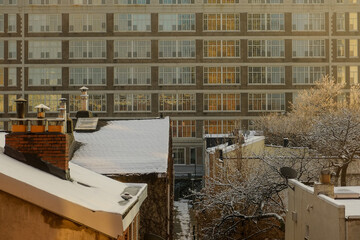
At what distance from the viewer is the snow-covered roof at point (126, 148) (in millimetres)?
17141

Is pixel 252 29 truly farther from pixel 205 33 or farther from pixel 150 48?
pixel 150 48

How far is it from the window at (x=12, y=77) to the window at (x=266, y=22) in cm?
3202

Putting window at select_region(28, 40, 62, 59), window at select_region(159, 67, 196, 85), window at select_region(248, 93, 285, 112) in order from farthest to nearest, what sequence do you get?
1. window at select_region(248, 93, 285, 112)
2. window at select_region(159, 67, 196, 85)
3. window at select_region(28, 40, 62, 59)

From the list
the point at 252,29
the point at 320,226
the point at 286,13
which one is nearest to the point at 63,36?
the point at 252,29

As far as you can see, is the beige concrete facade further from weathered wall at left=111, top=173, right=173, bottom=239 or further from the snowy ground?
the snowy ground

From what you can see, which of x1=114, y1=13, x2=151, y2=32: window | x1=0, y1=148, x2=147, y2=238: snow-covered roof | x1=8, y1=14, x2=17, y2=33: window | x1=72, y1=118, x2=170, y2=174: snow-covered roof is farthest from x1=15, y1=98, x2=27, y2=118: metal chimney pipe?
x1=8, y1=14, x2=17, y2=33: window

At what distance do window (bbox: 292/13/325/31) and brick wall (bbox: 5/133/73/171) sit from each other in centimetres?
5930

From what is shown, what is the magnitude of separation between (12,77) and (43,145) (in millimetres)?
58830

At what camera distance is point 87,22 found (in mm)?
63812

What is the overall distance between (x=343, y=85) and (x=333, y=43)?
727 cm

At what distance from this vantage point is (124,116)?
211 ft

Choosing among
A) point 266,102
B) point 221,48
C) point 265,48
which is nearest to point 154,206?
point 221,48

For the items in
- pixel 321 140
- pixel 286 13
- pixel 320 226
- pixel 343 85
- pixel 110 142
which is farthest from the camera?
pixel 286 13

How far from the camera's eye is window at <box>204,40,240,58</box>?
63.8 meters
